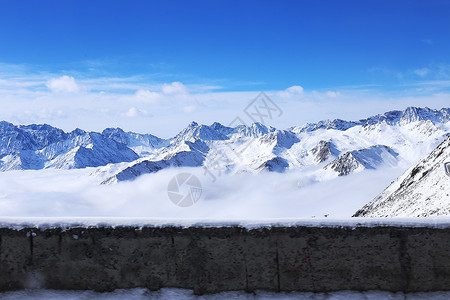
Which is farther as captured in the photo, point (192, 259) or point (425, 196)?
Answer: point (425, 196)

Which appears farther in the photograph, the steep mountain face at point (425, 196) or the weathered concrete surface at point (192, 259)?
the steep mountain face at point (425, 196)

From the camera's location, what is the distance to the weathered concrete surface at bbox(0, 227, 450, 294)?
217 inches

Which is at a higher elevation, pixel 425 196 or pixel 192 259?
pixel 425 196

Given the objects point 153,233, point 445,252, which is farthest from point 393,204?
point 153,233

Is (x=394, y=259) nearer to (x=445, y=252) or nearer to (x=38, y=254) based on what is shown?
(x=445, y=252)

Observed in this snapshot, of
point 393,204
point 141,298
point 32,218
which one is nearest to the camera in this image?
point 141,298

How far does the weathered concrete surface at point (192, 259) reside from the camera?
5.50 metres

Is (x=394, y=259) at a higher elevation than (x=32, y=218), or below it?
below

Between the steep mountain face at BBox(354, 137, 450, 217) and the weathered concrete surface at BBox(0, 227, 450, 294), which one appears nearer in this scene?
the weathered concrete surface at BBox(0, 227, 450, 294)

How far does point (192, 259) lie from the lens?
5.57 m

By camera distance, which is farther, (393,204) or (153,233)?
(393,204)

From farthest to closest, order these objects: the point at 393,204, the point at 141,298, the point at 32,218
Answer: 1. the point at 393,204
2. the point at 32,218
3. the point at 141,298

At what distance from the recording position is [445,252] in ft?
17.7

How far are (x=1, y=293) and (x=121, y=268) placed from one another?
1.94m
